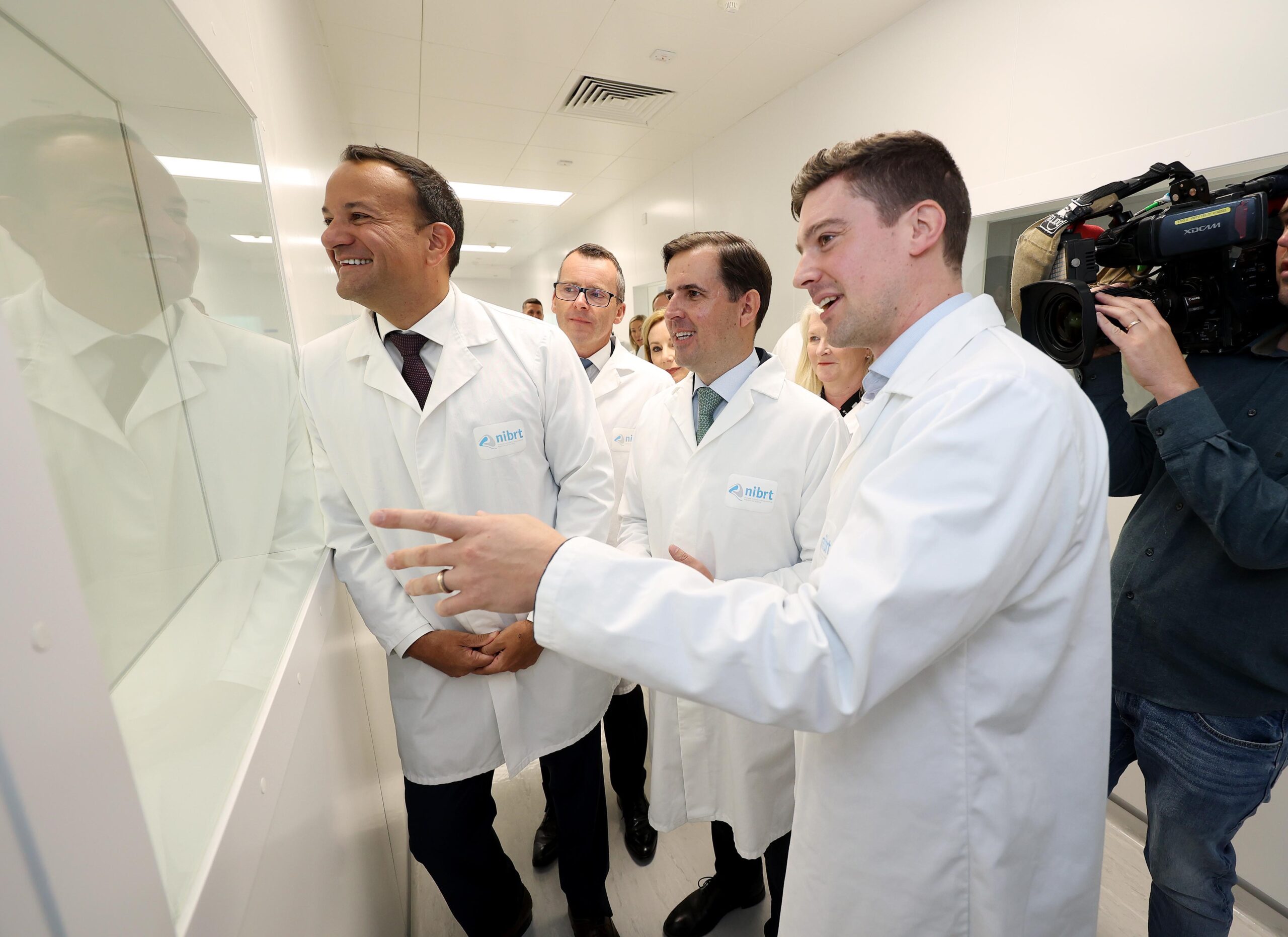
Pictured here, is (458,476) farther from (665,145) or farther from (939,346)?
(665,145)

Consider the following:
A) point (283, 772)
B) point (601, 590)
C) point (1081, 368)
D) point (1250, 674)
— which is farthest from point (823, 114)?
point (283, 772)

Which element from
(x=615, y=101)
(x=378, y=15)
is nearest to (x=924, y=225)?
(x=378, y=15)

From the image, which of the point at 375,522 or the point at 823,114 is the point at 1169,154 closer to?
the point at 823,114

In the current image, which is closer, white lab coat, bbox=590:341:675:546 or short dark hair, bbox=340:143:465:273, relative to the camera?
short dark hair, bbox=340:143:465:273

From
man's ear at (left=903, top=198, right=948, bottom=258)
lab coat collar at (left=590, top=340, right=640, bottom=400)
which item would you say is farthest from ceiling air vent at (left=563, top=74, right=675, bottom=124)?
man's ear at (left=903, top=198, right=948, bottom=258)

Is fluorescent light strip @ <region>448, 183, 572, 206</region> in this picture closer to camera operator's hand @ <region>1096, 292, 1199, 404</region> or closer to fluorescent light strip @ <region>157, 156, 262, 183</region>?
fluorescent light strip @ <region>157, 156, 262, 183</region>

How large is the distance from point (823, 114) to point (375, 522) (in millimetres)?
4001

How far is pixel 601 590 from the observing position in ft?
2.81

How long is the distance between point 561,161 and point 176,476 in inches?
223

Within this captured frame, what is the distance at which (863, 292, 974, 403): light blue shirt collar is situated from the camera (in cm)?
104

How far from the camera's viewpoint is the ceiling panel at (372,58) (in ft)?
10.8

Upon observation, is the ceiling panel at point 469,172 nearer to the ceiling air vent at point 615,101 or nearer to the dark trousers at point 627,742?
the ceiling air vent at point 615,101

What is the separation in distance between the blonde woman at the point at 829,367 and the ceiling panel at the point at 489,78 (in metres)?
2.48

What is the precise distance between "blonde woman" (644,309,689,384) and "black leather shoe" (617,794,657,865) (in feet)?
7.43
